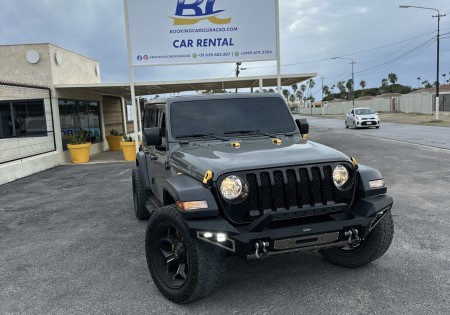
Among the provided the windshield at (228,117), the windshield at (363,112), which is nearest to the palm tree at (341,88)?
the windshield at (363,112)

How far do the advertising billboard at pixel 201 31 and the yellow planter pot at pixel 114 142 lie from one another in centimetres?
658

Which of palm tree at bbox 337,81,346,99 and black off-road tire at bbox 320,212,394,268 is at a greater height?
palm tree at bbox 337,81,346,99

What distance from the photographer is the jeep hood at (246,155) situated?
3.37 metres

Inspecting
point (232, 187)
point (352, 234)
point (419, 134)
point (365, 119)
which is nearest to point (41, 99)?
point (232, 187)

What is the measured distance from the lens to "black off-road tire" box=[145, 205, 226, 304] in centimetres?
325

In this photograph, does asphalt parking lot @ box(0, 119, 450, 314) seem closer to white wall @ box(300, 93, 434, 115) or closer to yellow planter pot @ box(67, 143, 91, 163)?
yellow planter pot @ box(67, 143, 91, 163)

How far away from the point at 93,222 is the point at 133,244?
5.07 feet

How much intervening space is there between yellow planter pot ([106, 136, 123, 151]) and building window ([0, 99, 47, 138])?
15.2 feet

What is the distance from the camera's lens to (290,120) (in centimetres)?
489

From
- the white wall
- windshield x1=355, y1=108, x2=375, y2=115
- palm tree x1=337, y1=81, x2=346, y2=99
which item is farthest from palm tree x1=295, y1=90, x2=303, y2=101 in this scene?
windshield x1=355, y1=108, x2=375, y2=115

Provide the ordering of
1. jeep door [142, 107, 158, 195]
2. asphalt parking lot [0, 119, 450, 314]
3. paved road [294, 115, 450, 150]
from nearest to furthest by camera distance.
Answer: asphalt parking lot [0, 119, 450, 314] → jeep door [142, 107, 158, 195] → paved road [294, 115, 450, 150]

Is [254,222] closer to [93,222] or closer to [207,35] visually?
[93,222]

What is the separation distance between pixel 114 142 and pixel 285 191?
16.9 m

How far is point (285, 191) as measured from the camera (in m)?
3.35
